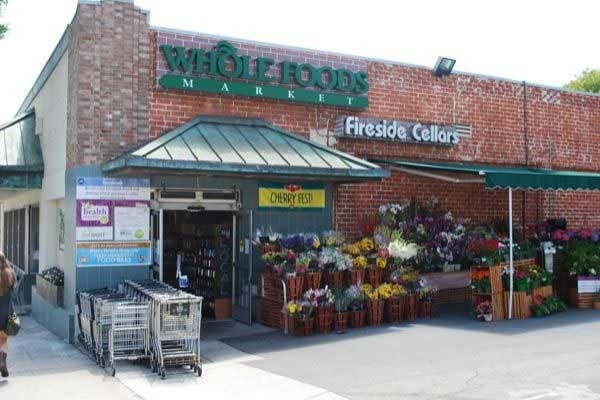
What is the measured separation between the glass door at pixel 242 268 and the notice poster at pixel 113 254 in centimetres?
189

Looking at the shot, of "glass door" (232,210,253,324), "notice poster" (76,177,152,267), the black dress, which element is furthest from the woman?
"glass door" (232,210,253,324)

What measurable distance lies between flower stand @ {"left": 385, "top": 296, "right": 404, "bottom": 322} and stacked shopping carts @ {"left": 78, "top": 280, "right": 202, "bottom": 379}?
14.5 feet

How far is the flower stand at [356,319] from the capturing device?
39.4 feet

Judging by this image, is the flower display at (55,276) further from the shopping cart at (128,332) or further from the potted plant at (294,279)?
the potted plant at (294,279)

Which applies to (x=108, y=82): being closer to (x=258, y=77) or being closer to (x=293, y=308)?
(x=258, y=77)

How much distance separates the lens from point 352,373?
862 cm

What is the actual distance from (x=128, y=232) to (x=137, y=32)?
350cm

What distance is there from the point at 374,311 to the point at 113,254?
184 inches

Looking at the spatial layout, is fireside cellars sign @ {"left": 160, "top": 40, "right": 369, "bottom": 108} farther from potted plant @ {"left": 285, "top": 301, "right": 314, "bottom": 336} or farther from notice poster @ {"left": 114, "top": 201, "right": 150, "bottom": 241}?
potted plant @ {"left": 285, "top": 301, "right": 314, "bottom": 336}

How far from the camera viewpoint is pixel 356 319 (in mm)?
12023

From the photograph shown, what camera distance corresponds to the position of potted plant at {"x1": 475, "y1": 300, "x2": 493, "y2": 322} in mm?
12305

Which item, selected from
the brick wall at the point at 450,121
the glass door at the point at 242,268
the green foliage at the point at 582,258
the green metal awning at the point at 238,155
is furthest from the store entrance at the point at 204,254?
the green foliage at the point at 582,258

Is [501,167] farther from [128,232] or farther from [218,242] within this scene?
[128,232]

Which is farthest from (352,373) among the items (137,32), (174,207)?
(137,32)
